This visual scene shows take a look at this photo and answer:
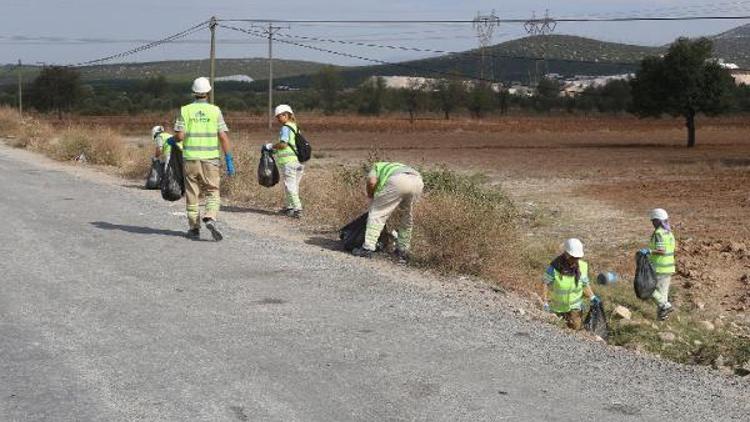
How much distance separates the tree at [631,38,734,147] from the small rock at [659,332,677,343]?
4473cm

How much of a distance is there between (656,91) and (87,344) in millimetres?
51871

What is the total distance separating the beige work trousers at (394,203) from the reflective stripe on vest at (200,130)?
6.84 feet

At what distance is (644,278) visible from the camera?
1294 centimetres

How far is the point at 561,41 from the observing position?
18325 centimetres

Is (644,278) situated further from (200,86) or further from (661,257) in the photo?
(200,86)

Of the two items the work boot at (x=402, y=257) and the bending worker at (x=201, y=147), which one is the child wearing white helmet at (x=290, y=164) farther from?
the work boot at (x=402, y=257)

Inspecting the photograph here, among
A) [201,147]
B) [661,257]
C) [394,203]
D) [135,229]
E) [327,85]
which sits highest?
[327,85]

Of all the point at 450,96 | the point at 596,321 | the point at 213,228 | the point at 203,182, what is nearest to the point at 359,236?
the point at 213,228

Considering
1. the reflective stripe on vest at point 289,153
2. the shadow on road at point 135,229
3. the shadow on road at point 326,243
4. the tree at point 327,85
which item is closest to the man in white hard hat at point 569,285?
the shadow on road at point 326,243

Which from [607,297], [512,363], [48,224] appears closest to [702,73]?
[607,297]

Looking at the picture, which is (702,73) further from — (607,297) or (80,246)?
→ (80,246)

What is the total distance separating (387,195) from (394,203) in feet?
0.41

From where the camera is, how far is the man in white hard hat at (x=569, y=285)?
1050 centimetres

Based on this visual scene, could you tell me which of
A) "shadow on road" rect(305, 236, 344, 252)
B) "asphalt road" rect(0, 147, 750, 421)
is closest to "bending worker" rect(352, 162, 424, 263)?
"asphalt road" rect(0, 147, 750, 421)
